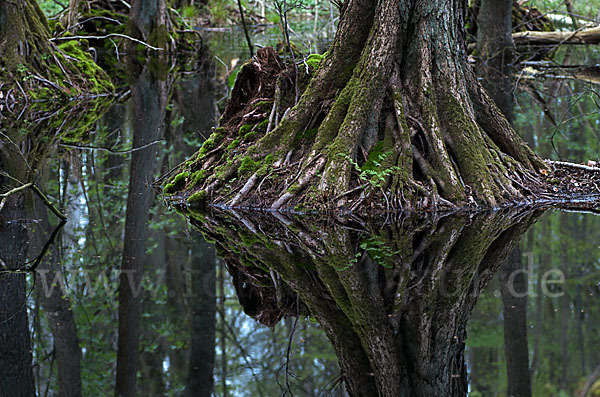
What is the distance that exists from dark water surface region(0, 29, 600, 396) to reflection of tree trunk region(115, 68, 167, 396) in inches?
1.6

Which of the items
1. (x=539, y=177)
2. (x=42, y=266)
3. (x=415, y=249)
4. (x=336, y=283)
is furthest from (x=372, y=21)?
(x=42, y=266)

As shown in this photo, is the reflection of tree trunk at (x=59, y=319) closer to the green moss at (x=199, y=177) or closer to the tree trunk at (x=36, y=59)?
the green moss at (x=199, y=177)

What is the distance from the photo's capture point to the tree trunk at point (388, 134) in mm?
6793

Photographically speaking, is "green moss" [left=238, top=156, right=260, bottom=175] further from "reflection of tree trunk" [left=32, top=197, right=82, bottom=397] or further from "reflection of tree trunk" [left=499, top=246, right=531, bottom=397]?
"reflection of tree trunk" [left=499, top=246, right=531, bottom=397]

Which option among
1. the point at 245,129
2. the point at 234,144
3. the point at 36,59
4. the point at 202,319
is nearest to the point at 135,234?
the point at 234,144

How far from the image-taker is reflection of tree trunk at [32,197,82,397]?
365cm

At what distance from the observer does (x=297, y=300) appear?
4.50 meters

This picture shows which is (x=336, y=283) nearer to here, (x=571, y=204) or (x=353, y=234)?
(x=353, y=234)

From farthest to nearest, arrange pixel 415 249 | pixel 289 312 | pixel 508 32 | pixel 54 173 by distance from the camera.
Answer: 1. pixel 508 32
2. pixel 54 173
3. pixel 415 249
4. pixel 289 312

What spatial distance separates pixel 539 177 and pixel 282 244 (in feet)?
11.4

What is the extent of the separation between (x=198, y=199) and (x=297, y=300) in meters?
3.29

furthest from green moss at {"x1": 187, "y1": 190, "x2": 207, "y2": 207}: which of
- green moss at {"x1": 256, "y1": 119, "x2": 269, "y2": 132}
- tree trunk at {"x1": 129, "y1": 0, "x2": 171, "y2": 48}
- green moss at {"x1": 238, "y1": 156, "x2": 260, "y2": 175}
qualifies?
tree trunk at {"x1": 129, "y1": 0, "x2": 171, "y2": 48}

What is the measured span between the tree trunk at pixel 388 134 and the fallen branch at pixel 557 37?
10.1 m

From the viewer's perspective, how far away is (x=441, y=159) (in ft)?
22.5
